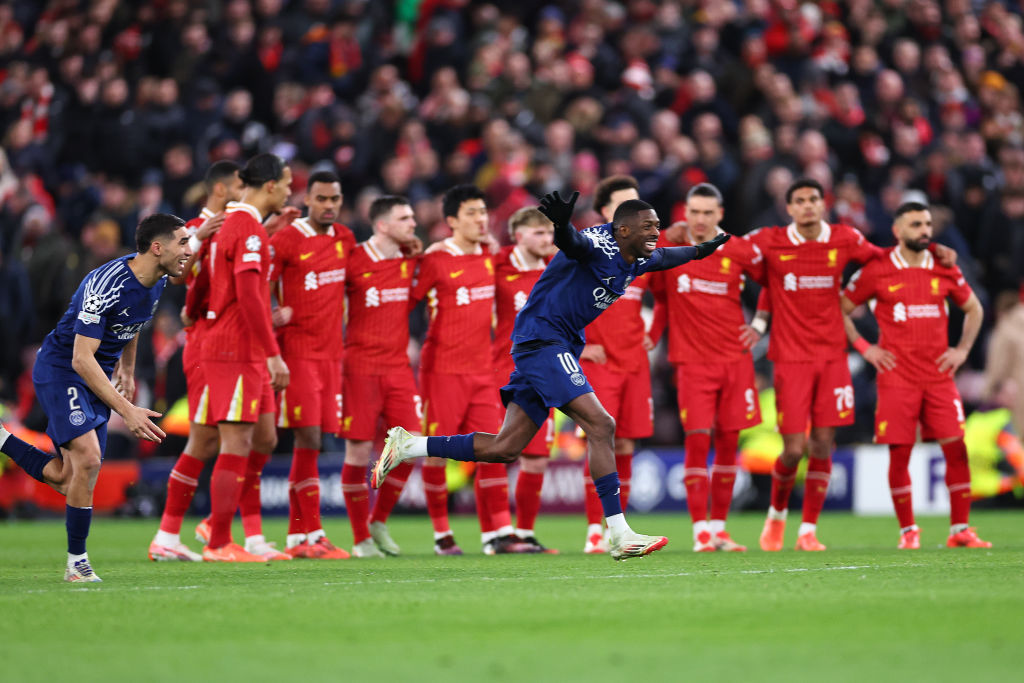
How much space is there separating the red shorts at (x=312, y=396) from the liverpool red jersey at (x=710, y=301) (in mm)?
2586

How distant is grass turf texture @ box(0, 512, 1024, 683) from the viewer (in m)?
5.11

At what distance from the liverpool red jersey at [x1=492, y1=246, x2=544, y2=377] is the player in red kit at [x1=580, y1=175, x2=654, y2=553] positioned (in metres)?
0.60

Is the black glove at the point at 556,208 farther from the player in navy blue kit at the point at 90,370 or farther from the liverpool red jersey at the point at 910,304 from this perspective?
the liverpool red jersey at the point at 910,304

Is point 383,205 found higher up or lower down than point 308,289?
higher up

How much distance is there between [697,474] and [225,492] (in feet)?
11.7

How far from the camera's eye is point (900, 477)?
11.3 m

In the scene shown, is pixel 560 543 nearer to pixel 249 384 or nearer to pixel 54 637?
pixel 249 384

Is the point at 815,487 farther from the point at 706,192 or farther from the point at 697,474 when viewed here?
the point at 706,192

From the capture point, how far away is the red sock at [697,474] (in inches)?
438

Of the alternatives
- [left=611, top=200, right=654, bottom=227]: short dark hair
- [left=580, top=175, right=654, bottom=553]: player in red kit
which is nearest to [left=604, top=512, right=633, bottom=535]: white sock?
[left=611, top=200, right=654, bottom=227]: short dark hair

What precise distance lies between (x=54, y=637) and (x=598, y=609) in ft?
7.57

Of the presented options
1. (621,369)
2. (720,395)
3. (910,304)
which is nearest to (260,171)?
(621,369)

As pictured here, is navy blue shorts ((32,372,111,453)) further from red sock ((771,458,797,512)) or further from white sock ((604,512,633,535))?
red sock ((771,458,797,512))

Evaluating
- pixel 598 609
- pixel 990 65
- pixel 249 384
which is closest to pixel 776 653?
pixel 598 609
